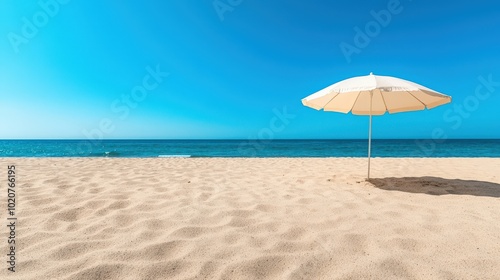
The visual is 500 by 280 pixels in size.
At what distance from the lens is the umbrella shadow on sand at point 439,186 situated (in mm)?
3754

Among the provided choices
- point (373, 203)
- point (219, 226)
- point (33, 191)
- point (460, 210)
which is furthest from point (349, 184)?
point (33, 191)

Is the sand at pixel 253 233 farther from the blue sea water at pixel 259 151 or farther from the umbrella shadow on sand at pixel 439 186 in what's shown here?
the blue sea water at pixel 259 151

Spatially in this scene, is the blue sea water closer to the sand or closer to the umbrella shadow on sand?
the umbrella shadow on sand

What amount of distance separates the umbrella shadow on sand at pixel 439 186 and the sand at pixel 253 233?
0.18ft

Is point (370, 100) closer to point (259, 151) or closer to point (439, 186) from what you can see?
point (439, 186)

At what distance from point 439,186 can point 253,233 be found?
3611 millimetres

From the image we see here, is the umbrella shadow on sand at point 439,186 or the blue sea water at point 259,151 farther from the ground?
the umbrella shadow on sand at point 439,186

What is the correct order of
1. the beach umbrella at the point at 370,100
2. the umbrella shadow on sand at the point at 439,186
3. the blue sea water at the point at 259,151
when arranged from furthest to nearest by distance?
the blue sea water at the point at 259,151 → the beach umbrella at the point at 370,100 → the umbrella shadow on sand at the point at 439,186

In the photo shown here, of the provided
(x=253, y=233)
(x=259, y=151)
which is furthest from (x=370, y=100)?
(x=259, y=151)

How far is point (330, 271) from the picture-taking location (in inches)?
66.7

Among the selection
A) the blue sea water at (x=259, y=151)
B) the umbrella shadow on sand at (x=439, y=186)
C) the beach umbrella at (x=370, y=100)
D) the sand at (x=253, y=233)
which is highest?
the beach umbrella at (x=370, y=100)

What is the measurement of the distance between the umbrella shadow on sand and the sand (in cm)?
6

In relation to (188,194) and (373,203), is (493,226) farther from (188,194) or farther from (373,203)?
(188,194)

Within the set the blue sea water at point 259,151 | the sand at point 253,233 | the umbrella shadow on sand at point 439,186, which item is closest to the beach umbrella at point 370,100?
the umbrella shadow on sand at point 439,186
